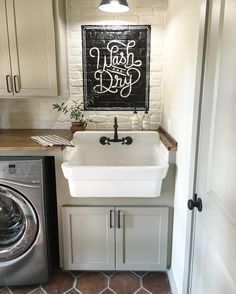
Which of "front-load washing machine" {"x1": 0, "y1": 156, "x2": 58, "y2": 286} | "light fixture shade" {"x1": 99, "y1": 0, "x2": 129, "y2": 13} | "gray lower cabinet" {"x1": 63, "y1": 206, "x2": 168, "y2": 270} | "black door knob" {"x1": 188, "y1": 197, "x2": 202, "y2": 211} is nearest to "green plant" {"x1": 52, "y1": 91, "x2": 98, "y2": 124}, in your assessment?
"front-load washing machine" {"x1": 0, "y1": 156, "x2": 58, "y2": 286}

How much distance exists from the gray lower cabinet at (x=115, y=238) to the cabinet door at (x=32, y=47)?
1020 mm

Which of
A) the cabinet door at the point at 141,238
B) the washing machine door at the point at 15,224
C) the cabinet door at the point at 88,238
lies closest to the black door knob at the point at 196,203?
the cabinet door at the point at 141,238

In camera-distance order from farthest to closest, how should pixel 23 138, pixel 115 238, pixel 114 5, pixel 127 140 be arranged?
pixel 127 140 < pixel 23 138 < pixel 115 238 < pixel 114 5

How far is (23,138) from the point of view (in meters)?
2.13

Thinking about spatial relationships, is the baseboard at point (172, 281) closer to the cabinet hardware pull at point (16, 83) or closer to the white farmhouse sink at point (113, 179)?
the white farmhouse sink at point (113, 179)

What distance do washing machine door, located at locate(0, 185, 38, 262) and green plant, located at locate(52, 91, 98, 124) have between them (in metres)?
0.91

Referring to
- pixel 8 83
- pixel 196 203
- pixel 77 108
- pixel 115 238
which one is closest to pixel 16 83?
pixel 8 83

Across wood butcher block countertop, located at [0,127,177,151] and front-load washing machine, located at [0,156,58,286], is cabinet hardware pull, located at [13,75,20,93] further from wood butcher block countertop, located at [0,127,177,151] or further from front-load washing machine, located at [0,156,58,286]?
front-load washing machine, located at [0,156,58,286]

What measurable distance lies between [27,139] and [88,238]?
35.5 inches

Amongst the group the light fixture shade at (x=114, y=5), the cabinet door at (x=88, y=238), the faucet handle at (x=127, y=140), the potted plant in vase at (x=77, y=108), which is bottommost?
the cabinet door at (x=88, y=238)

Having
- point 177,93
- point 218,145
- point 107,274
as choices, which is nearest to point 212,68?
point 218,145

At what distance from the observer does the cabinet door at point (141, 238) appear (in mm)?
1974

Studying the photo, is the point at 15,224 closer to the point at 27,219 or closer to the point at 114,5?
the point at 27,219

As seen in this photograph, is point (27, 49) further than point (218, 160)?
Yes
